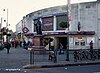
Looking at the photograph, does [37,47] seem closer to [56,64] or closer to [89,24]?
[56,64]

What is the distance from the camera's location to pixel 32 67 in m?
21.8

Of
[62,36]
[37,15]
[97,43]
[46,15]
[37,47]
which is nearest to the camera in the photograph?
[37,47]

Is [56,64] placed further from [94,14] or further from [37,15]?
[37,15]

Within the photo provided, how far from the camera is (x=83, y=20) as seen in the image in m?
61.8

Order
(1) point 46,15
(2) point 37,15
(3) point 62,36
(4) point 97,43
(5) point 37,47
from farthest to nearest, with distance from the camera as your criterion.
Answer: (2) point 37,15 → (1) point 46,15 → (3) point 62,36 → (4) point 97,43 → (5) point 37,47

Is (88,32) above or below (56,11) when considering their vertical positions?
below

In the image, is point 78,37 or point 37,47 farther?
point 78,37

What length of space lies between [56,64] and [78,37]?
40268 mm

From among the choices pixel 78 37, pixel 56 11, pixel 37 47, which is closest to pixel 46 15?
pixel 56 11

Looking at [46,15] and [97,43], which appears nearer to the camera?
[97,43]

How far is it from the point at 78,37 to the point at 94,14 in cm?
552

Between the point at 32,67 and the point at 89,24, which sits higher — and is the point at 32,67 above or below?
below

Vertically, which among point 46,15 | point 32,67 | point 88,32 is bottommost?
point 32,67

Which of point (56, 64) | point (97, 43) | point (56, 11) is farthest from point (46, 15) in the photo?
point (56, 64)
